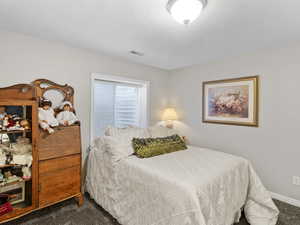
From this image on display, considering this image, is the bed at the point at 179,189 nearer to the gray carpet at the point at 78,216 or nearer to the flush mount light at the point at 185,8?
the gray carpet at the point at 78,216

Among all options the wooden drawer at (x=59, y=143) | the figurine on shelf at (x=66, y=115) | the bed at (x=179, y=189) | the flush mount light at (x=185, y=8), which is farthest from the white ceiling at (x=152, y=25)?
the bed at (x=179, y=189)

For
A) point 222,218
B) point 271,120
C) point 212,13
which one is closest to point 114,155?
point 222,218

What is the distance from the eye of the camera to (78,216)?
2.02m

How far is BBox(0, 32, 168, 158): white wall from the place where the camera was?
1971mm

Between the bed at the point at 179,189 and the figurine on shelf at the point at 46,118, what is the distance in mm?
669

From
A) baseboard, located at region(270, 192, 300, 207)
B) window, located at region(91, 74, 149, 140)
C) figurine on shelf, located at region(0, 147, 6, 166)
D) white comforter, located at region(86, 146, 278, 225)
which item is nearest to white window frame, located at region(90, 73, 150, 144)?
window, located at region(91, 74, 149, 140)

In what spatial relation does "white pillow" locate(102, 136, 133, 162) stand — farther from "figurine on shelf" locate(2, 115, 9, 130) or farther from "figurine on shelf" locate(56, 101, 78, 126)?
"figurine on shelf" locate(2, 115, 9, 130)


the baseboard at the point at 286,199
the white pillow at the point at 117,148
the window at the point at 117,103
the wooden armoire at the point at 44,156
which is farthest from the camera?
the window at the point at 117,103

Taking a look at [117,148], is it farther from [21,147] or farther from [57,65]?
[57,65]

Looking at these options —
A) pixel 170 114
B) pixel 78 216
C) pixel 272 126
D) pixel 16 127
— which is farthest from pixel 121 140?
pixel 272 126

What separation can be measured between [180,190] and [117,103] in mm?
2178

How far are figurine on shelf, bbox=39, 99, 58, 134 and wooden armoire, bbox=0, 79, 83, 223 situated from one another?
0.21ft

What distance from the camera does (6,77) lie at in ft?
6.38

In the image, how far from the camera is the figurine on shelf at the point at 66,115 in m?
2.15
